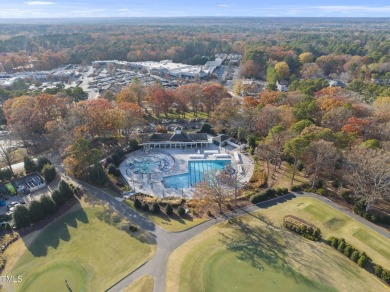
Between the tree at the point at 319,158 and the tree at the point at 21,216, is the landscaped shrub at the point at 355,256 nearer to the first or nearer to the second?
the tree at the point at 319,158

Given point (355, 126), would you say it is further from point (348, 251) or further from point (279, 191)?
point (348, 251)

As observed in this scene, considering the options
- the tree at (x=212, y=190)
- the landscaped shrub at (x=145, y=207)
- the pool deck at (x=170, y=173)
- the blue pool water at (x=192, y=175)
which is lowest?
the blue pool water at (x=192, y=175)

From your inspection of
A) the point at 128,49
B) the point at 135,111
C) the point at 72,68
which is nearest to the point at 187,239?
the point at 135,111

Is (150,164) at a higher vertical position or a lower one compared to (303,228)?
lower

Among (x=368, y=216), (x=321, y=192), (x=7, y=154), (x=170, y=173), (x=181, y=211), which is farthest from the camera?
(x=7, y=154)

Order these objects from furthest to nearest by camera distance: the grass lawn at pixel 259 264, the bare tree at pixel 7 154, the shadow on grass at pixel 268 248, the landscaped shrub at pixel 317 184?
the bare tree at pixel 7 154
the landscaped shrub at pixel 317 184
the shadow on grass at pixel 268 248
the grass lawn at pixel 259 264

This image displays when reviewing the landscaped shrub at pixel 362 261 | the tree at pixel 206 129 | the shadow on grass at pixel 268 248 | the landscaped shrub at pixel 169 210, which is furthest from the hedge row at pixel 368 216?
the tree at pixel 206 129

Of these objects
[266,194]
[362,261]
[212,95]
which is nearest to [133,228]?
[266,194]
